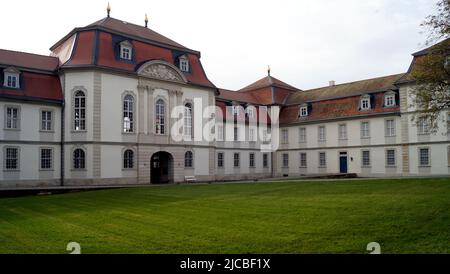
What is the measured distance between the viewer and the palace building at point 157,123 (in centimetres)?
2967

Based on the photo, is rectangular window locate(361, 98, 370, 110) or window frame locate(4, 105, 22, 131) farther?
rectangular window locate(361, 98, 370, 110)

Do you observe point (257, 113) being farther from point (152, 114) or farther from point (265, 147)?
point (152, 114)

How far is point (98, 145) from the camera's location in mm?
30141

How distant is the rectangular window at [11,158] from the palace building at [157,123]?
0.07 meters

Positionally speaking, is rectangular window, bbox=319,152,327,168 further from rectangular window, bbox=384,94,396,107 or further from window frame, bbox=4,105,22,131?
window frame, bbox=4,105,22,131

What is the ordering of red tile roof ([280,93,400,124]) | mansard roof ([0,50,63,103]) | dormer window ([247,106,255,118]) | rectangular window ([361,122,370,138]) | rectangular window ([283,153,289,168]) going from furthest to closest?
rectangular window ([283,153,289,168])
dormer window ([247,106,255,118])
rectangular window ([361,122,370,138])
red tile roof ([280,93,400,124])
mansard roof ([0,50,63,103])

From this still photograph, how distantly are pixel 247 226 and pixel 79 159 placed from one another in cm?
2267

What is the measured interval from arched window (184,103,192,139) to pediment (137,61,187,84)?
7.66ft

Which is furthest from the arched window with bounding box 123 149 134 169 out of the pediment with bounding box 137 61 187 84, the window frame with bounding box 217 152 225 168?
the window frame with bounding box 217 152 225 168

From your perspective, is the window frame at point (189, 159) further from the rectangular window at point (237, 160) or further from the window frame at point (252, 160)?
the window frame at point (252, 160)

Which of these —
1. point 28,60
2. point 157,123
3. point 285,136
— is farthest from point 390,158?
point 28,60

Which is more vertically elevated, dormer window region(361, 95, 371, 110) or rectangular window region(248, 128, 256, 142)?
dormer window region(361, 95, 371, 110)

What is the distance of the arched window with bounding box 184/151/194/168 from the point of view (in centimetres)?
3584

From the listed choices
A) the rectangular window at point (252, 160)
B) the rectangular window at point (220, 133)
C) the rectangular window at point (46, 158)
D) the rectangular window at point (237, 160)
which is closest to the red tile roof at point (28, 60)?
the rectangular window at point (46, 158)
